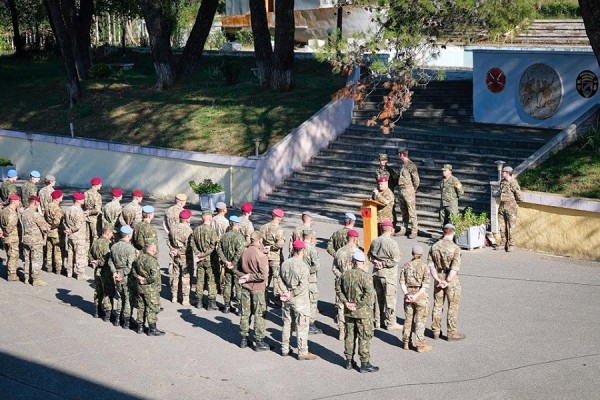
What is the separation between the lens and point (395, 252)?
14.9 m

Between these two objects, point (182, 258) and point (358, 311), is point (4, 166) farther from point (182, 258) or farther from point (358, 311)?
point (358, 311)

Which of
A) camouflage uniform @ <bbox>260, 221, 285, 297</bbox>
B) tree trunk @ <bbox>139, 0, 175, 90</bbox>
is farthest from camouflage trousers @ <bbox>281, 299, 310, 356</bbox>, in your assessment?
tree trunk @ <bbox>139, 0, 175, 90</bbox>

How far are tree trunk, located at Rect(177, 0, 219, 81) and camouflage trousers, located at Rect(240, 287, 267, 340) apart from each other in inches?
757

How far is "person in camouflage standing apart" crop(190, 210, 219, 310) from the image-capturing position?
53.9ft

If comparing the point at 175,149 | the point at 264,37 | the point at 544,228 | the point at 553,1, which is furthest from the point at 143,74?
the point at 544,228

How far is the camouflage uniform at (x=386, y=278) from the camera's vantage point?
14867 mm

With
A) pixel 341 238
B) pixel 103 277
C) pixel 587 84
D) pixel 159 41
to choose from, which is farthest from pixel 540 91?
pixel 159 41

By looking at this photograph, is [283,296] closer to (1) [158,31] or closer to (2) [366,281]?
(2) [366,281]

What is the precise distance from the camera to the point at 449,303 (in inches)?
571

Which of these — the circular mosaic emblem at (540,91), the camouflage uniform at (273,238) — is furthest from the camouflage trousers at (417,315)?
the circular mosaic emblem at (540,91)

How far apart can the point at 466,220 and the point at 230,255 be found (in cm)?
586

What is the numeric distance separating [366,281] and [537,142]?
33.9 feet

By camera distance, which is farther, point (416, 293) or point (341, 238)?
point (341, 238)

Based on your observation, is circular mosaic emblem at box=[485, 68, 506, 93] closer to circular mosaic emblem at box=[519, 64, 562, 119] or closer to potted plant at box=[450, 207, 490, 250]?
circular mosaic emblem at box=[519, 64, 562, 119]
